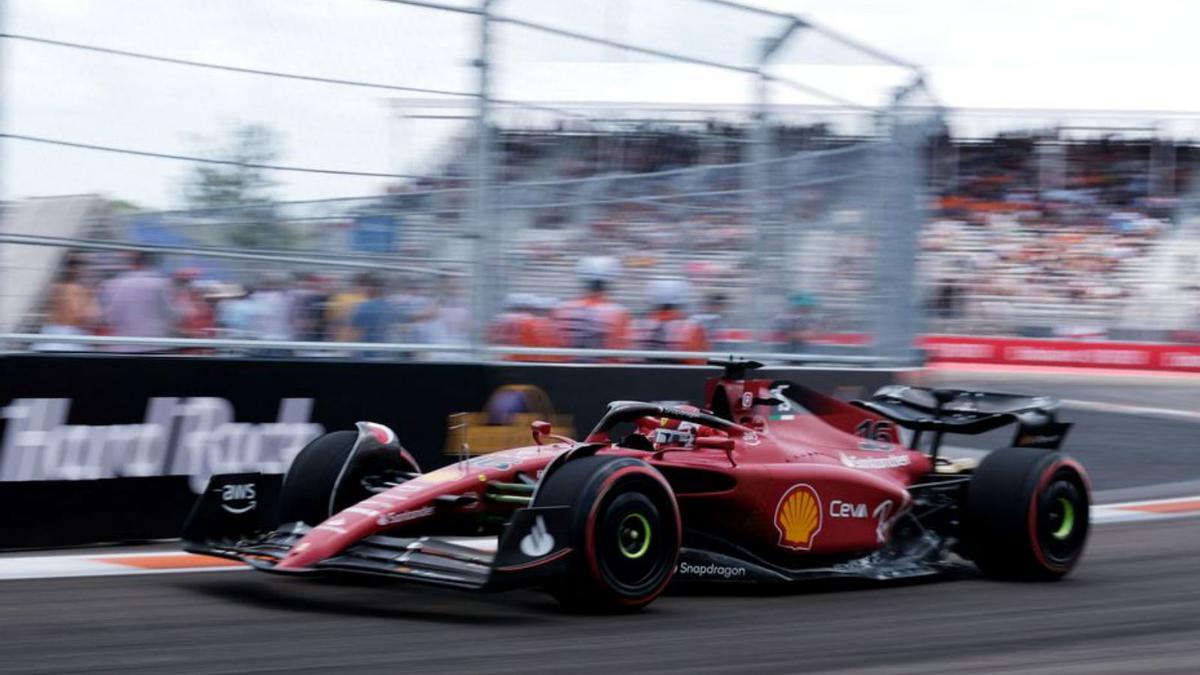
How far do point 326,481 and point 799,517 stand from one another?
2093 millimetres

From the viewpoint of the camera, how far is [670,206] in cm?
1011

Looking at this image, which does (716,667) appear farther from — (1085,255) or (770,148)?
(1085,255)

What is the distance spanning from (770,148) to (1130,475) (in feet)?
15.5

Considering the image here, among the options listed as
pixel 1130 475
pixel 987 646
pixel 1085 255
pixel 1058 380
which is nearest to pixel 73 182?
pixel 987 646

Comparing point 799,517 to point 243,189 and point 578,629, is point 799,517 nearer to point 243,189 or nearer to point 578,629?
point 578,629

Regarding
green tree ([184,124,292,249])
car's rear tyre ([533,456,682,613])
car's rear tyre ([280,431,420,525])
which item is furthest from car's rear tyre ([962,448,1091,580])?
green tree ([184,124,292,249])

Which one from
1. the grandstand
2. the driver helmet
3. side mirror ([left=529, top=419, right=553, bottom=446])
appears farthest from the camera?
the grandstand

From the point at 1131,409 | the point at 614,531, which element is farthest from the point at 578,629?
the point at 1131,409

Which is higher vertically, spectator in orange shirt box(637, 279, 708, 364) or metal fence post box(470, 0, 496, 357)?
metal fence post box(470, 0, 496, 357)

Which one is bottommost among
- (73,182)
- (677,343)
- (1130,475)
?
(1130,475)

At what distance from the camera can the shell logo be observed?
684 centimetres

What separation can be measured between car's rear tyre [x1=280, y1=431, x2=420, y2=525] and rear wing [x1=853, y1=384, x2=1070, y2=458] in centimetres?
256

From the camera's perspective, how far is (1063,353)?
27.8m

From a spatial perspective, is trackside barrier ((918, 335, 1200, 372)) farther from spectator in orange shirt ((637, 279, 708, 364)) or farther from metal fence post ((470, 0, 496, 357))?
metal fence post ((470, 0, 496, 357))
